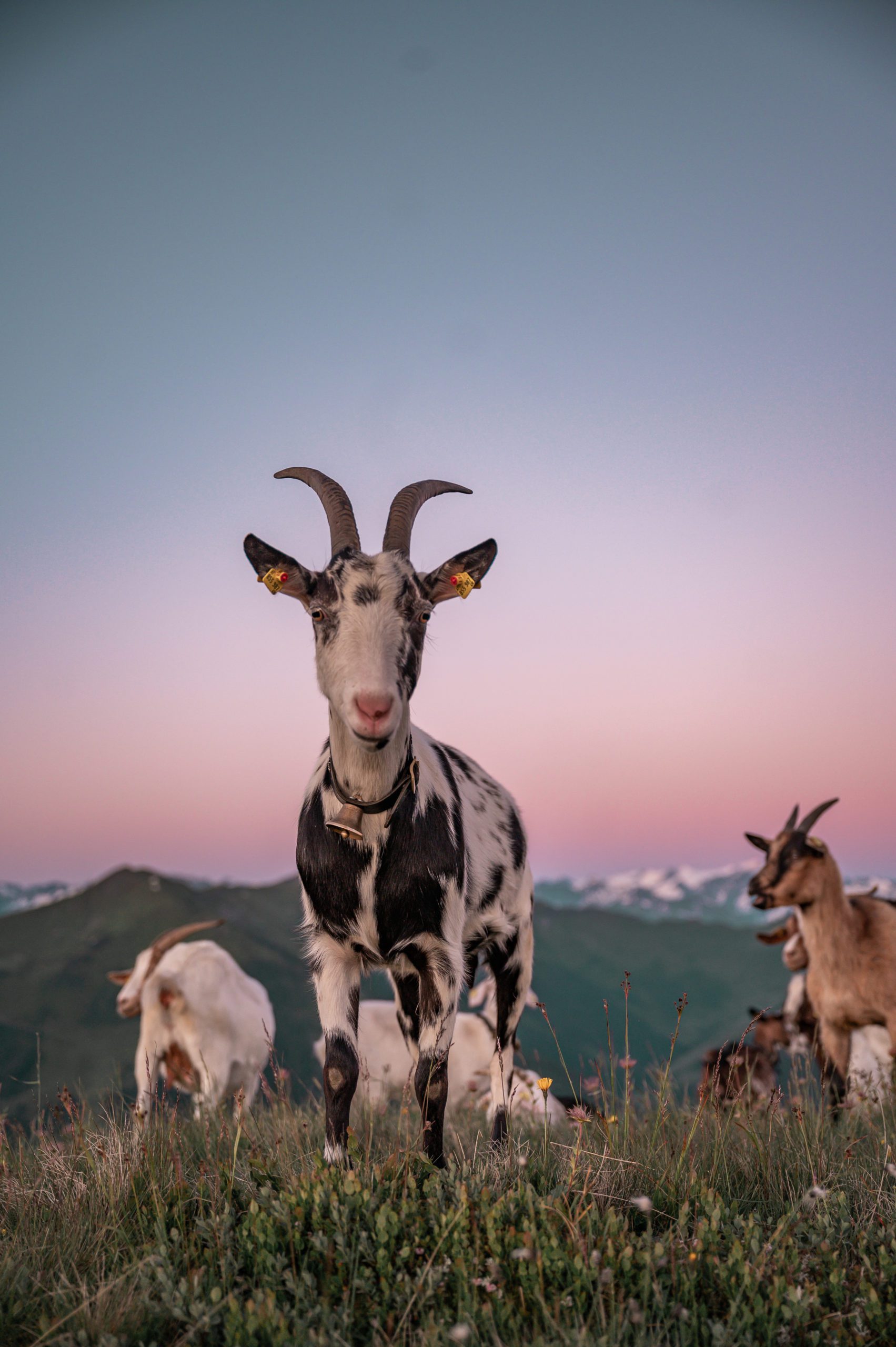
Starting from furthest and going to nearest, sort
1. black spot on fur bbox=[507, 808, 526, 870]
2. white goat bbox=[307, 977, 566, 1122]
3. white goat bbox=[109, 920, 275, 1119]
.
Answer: white goat bbox=[109, 920, 275, 1119] → white goat bbox=[307, 977, 566, 1122] → black spot on fur bbox=[507, 808, 526, 870]

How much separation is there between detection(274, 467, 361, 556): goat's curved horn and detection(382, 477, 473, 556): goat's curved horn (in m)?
0.19

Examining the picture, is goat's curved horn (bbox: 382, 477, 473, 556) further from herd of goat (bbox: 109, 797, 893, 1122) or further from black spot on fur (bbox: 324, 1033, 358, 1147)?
herd of goat (bbox: 109, 797, 893, 1122)

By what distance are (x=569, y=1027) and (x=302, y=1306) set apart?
38.5 m

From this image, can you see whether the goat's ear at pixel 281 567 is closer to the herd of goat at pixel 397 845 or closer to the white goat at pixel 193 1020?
the herd of goat at pixel 397 845

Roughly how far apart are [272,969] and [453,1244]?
3495 centimetres

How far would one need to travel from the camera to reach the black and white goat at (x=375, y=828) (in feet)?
14.4

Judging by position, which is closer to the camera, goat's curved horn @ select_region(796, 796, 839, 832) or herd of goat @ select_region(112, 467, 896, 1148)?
herd of goat @ select_region(112, 467, 896, 1148)

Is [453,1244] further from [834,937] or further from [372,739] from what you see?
[834,937]

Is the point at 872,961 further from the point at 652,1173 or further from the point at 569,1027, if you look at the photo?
the point at 569,1027

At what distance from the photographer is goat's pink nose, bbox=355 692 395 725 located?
4109 mm

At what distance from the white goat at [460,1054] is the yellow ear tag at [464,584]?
4760mm

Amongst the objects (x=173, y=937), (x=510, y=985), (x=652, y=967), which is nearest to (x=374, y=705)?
(x=510, y=985)

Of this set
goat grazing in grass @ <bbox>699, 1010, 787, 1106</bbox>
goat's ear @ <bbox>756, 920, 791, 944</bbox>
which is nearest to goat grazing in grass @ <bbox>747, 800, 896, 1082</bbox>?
goat grazing in grass @ <bbox>699, 1010, 787, 1106</bbox>

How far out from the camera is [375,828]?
4574 millimetres
